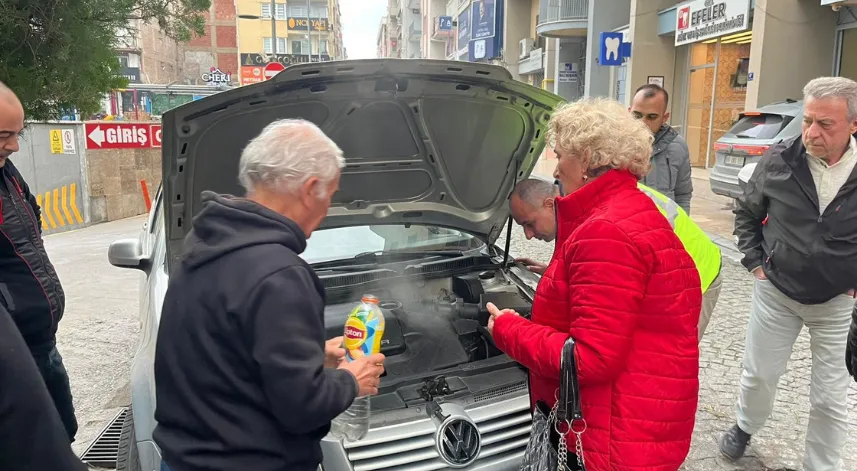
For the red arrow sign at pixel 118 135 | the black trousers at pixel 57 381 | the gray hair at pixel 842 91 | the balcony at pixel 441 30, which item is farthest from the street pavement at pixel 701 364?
the balcony at pixel 441 30

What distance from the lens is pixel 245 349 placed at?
1.39m

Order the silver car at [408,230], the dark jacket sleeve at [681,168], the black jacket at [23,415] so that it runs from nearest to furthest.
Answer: the black jacket at [23,415] < the silver car at [408,230] < the dark jacket sleeve at [681,168]

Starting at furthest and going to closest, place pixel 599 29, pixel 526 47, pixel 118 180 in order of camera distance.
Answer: pixel 526 47 → pixel 599 29 → pixel 118 180

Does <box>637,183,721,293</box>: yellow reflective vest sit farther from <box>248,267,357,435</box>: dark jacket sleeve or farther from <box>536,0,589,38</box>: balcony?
<box>536,0,589,38</box>: balcony

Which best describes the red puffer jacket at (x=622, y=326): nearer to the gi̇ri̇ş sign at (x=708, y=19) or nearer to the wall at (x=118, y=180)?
the wall at (x=118, y=180)

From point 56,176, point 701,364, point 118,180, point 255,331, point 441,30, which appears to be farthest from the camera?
point 441,30

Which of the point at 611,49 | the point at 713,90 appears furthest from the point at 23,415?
the point at 713,90

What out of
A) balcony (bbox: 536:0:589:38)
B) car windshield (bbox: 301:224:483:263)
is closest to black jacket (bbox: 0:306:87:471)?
car windshield (bbox: 301:224:483:263)

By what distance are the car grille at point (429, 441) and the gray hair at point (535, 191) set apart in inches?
36.2

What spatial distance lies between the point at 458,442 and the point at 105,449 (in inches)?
79.5

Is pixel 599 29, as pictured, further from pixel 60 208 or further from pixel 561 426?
pixel 561 426

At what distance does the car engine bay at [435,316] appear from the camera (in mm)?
3016

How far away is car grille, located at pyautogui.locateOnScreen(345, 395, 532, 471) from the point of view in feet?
7.09

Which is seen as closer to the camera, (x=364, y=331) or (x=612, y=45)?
(x=364, y=331)
